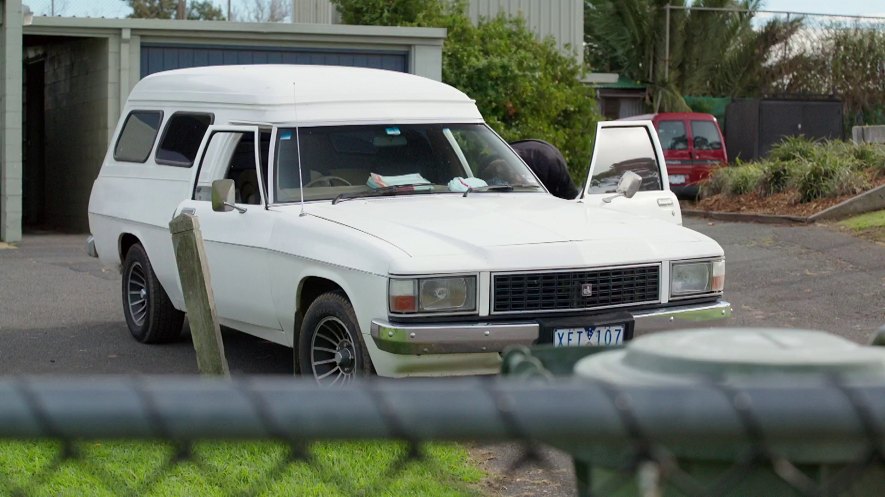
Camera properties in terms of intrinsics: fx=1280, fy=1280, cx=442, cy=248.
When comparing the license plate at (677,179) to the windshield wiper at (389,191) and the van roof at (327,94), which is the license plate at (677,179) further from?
the windshield wiper at (389,191)

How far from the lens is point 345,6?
69.1ft

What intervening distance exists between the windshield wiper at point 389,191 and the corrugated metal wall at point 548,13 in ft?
55.9

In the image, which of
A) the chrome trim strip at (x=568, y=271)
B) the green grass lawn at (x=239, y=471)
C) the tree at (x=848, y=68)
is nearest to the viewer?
the green grass lawn at (x=239, y=471)

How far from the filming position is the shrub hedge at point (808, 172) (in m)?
17.4

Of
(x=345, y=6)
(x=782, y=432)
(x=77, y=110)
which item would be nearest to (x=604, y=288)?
(x=782, y=432)

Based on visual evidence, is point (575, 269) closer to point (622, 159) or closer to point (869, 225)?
point (622, 159)

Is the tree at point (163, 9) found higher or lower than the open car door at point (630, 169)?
higher

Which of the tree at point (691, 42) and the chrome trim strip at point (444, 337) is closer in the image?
the chrome trim strip at point (444, 337)

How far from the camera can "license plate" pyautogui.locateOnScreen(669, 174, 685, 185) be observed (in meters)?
22.8

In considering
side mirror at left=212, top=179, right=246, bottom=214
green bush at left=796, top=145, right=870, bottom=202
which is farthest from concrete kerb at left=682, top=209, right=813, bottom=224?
side mirror at left=212, top=179, right=246, bottom=214

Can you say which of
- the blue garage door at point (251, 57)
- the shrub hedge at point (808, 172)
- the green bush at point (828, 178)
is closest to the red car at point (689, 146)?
the shrub hedge at point (808, 172)

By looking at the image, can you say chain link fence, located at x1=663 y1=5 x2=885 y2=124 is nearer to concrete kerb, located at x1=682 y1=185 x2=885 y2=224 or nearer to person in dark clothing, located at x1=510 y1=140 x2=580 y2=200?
concrete kerb, located at x1=682 y1=185 x2=885 y2=224

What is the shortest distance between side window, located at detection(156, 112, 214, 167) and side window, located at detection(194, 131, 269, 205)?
1.52 feet

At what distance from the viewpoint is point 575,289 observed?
6.47 m
